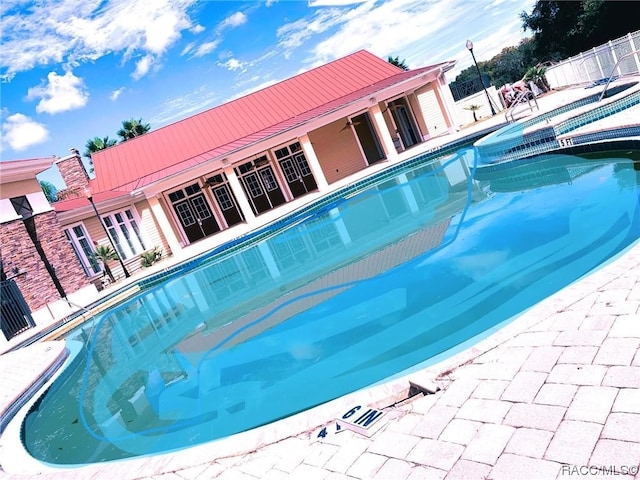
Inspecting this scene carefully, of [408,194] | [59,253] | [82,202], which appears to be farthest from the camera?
[82,202]

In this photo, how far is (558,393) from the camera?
94.7 inches

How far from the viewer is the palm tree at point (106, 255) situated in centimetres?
1544

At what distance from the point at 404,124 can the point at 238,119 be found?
8135 mm

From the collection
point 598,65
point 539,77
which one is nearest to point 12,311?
point 598,65

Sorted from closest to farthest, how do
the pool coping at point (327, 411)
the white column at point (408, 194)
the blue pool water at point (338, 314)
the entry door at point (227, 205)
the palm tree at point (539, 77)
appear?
the pool coping at point (327, 411) < the blue pool water at point (338, 314) < the white column at point (408, 194) < the entry door at point (227, 205) < the palm tree at point (539, 77)

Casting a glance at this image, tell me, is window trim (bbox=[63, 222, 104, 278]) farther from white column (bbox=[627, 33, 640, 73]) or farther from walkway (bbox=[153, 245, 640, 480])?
white column (bbox=[627, 33, 640, 73])

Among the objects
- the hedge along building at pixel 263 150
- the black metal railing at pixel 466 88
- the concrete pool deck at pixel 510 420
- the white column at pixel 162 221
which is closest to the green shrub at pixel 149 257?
the hedge along building at pixel 263 150

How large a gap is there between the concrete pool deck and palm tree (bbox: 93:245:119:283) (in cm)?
1318

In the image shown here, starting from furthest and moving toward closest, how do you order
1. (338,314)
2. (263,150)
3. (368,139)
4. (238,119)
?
(238,119), (368,139), (263,150), (338,314)

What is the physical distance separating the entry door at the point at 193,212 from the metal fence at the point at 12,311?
665 centimetres

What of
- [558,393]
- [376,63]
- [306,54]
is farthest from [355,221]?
[306,54]

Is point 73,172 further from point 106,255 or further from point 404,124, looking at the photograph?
point 404,124

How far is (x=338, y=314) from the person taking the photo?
6133 mm

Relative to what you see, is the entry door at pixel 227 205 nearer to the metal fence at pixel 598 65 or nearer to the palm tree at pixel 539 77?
the metal fence at pixel 598 65
